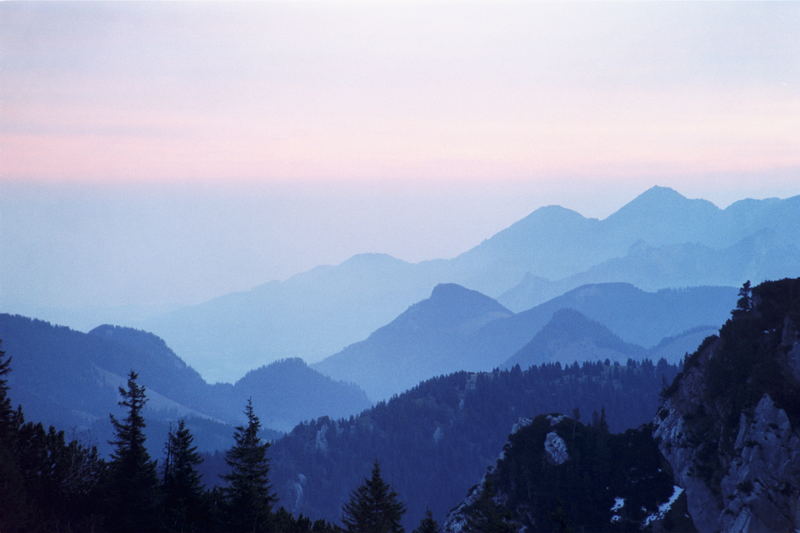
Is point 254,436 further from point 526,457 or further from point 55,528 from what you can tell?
point 526,457

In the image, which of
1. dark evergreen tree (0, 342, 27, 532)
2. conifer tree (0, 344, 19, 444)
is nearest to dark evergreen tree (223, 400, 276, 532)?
dark evergreen tree (0, 342, 27, 532)

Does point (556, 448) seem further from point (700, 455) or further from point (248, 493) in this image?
point (248, 493)

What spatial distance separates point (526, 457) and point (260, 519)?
66.3m

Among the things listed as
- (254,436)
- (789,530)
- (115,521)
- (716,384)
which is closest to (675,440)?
(716,384)

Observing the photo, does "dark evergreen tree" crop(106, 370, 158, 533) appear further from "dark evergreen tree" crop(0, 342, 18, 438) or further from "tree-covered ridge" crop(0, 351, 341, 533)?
"dark evergreen tree" crop(0, 342, 18, 438)

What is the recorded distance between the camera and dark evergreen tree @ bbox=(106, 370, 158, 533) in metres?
81.1

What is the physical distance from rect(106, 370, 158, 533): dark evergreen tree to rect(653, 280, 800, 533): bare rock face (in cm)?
6168

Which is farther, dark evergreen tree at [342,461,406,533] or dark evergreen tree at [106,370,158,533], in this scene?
dark evergreen tree at [106,370,158,533]

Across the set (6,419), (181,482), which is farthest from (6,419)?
(181,482)

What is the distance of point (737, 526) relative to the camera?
10581 cm

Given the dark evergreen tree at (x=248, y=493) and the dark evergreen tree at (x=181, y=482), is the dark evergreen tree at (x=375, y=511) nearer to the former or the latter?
the dark evergreen tree at (x=248, y=493)

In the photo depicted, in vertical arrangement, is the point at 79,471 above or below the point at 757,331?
below

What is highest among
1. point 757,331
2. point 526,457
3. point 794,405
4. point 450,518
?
point 757,331

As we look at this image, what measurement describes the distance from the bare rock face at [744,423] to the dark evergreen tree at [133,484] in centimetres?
6168
